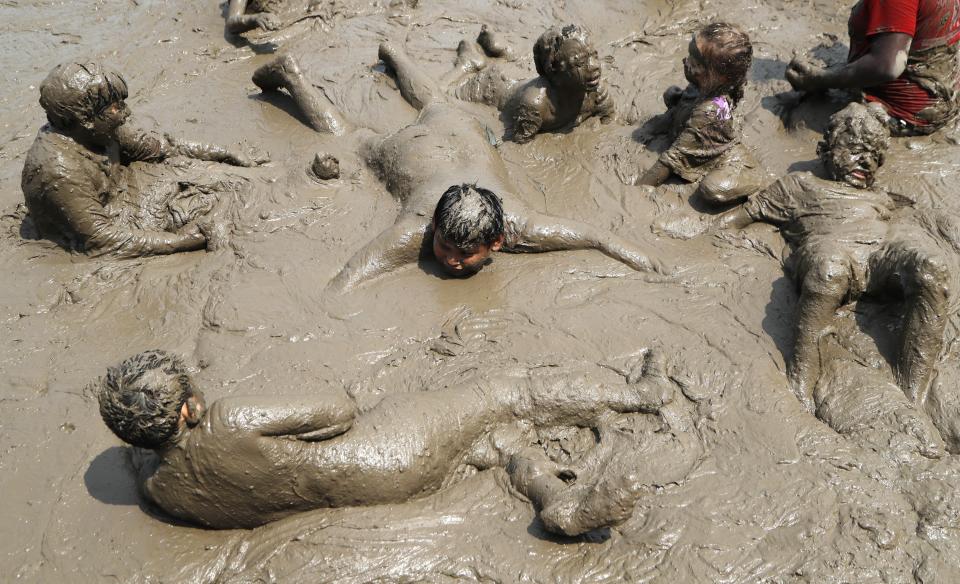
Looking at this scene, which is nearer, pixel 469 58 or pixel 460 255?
pixel 460 255

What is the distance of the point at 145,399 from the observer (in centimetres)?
295

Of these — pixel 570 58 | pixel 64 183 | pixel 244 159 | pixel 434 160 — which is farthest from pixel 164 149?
pixel 570 58

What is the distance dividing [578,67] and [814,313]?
2.60 m

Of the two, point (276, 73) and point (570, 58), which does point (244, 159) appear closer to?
point (276, 73)

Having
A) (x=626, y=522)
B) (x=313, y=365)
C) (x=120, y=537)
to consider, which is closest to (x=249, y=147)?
(x=313, y=365)

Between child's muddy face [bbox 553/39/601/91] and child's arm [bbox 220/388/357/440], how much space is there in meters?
3.24

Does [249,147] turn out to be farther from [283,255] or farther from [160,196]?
[283,255]

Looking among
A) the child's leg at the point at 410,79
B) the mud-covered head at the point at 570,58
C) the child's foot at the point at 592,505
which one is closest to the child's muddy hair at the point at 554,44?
the mud-covered head at the point at 570,58

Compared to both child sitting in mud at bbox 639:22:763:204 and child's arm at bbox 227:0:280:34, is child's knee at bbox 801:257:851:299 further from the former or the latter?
child's arm at bbox 227:0:280:34

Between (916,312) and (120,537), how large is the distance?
402cm

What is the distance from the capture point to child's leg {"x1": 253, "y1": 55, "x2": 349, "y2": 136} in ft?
19.7

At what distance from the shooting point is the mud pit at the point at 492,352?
326 centimetres

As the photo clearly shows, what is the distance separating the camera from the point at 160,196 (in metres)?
5.21

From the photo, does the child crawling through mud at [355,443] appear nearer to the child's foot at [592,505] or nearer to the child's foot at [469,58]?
the child's foot at [592,505]
